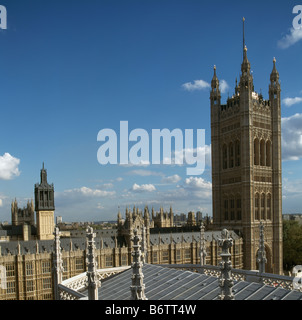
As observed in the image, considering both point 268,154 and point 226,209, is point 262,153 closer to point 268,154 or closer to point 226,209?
point 268,154

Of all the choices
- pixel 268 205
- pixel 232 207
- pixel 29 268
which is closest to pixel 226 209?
pixel 232 207

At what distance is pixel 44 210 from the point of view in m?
73.7

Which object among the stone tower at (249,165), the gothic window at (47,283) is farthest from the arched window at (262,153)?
the gothic window at (47,283)

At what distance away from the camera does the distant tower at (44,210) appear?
73.2 m

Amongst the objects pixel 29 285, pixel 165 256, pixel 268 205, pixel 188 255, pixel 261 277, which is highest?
pixel 261 277

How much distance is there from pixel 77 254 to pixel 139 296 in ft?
165

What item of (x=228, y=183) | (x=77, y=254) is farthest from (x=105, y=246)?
(x=228, y=183)

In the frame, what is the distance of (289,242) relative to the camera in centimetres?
8456

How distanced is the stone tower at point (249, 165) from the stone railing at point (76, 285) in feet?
193

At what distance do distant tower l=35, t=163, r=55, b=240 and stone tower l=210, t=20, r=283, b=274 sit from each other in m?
37.8

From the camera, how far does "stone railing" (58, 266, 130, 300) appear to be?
12.6 m

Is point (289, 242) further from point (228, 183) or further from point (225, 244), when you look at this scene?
point (225, 244)

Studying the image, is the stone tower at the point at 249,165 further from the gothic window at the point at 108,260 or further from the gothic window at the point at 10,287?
the gothic window at the point at 10,287

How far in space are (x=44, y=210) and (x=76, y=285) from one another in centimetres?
6106
